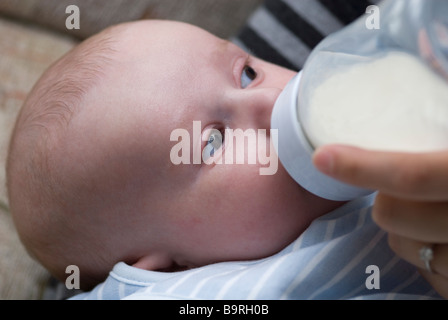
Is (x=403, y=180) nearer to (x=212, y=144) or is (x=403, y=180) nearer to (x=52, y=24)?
(x=212, y=144)

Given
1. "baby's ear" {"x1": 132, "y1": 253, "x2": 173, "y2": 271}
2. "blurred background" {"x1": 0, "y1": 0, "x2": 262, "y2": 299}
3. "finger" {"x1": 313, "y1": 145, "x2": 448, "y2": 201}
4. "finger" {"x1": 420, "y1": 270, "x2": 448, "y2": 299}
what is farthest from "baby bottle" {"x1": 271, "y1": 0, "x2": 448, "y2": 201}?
"blurred background" {"x1": 0, "y1": 0, "x2": 262, "y2": 299}

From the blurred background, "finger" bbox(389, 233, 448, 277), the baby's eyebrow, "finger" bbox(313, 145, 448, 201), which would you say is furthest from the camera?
the blurred background

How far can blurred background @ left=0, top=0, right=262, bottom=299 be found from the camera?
152 cm

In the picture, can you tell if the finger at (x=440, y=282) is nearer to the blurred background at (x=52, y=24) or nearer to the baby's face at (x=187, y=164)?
the baby's face at (x=187, y=164)

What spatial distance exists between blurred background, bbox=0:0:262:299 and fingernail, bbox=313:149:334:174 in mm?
1059

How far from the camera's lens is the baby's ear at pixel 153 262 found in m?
1.11

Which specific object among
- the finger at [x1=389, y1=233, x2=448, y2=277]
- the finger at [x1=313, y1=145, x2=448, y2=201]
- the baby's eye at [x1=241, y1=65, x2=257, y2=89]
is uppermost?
the baby's eye at [x1=241, y1=65, x2=257, y2=89]

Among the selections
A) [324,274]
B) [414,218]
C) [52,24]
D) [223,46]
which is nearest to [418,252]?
[414,218]

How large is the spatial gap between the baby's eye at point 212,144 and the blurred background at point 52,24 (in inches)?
26.2

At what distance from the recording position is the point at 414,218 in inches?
25.4

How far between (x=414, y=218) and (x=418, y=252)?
0.37 ft

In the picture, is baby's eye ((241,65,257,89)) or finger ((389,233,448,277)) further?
baby's eye ((241,65,257,89))

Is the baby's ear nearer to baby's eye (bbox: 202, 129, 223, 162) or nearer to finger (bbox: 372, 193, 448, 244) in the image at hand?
baby's eye (bbox: 202, 129, 223, 162)

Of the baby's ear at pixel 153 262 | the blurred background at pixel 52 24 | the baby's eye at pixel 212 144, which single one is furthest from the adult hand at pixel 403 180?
the blurred background at pixel 52 24
